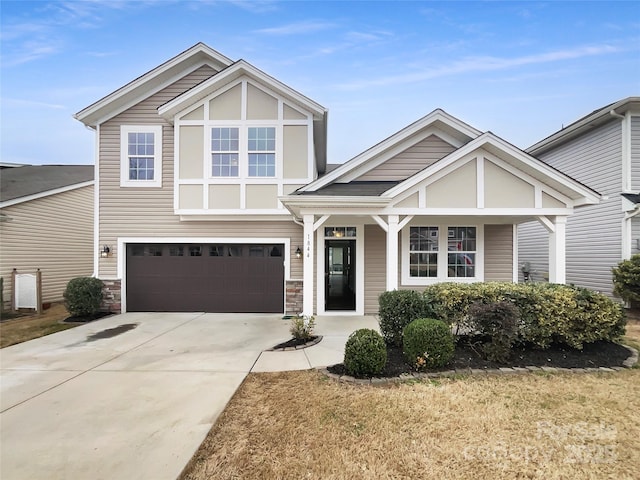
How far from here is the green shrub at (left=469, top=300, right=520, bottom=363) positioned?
4.92 meters

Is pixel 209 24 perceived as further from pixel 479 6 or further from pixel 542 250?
pixel 542 250

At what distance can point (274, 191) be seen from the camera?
8891 mm

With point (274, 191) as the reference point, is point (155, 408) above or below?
below

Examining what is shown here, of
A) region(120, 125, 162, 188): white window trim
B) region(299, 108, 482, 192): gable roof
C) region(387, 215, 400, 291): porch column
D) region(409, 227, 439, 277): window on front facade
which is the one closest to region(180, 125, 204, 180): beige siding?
region(120, 125, 162, 188): white window trim

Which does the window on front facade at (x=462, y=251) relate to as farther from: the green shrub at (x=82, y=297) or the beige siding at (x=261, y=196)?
the green shrub at (x=82, y=297)

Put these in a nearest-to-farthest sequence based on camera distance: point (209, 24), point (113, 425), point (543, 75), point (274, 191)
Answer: point (113, 425) → point (274, 191) → point (209, 24) → point (543, 75)

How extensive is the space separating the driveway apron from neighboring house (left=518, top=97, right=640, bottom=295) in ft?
35.7

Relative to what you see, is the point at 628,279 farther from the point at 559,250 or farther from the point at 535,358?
the point at 535,358

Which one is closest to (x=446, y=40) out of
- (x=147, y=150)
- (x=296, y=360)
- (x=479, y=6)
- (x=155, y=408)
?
(x=479, y=6)

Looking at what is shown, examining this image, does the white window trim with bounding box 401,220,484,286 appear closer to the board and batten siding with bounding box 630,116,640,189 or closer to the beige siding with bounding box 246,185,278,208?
the beige siding with bounding box 246,185,278,208

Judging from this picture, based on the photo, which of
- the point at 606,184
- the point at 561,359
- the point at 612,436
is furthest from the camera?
the point at 606,184

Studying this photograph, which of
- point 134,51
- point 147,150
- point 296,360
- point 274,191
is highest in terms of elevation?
point 134,51

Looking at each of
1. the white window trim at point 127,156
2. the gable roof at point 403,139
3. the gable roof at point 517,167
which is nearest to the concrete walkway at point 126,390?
the gable roof at point 517,167

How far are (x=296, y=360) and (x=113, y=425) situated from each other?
2.67 metres
